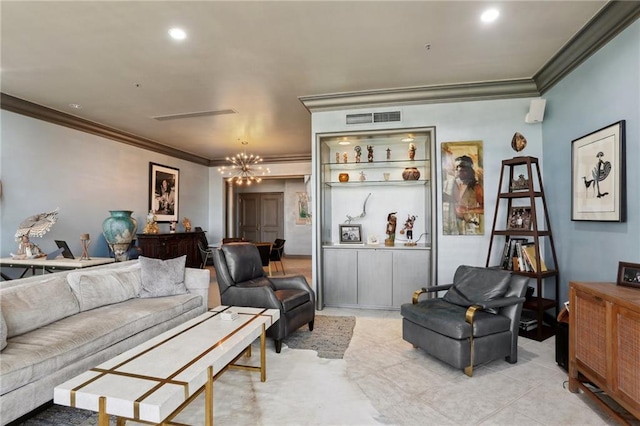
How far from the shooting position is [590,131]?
10.5 feet

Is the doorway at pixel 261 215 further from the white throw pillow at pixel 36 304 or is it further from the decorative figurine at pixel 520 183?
the white throw pillow at pixel 36 304

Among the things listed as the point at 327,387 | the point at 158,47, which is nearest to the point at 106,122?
the point at 158,47

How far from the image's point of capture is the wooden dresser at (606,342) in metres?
1.89

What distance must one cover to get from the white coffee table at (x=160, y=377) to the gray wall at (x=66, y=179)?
13.2 feet

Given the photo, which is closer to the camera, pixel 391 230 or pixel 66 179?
pixel 391 230

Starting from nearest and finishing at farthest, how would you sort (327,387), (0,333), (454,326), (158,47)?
(0,333) → (327,387) → (454,326) → (158,47)

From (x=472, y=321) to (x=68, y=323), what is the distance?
10.3 feet

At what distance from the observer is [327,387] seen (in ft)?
8.34

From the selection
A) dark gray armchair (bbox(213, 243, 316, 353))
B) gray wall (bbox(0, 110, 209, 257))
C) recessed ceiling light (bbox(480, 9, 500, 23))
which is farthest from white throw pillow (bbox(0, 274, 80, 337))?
recessed ceiling light (bbox(480, 9, 500, 23))

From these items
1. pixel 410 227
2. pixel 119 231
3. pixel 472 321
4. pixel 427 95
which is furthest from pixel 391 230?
pixel 119 231

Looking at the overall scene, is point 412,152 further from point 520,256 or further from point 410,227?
point 520,256

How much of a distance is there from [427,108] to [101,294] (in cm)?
430

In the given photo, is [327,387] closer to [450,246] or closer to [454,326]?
[454,326]

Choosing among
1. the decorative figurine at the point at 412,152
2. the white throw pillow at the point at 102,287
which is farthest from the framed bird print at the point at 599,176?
the white throw pillow at the point at 102,287
